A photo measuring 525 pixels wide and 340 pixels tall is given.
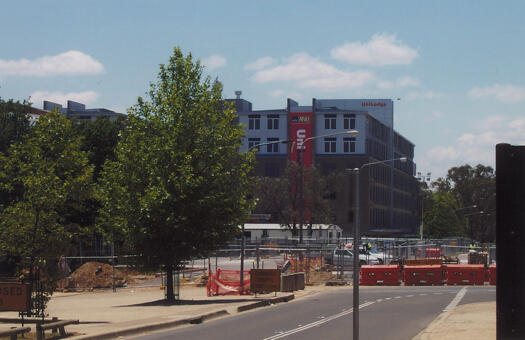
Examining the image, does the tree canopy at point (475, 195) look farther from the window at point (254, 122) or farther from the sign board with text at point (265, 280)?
the sign board with text at point (265, 280)

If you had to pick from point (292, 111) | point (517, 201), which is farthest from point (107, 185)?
point (292, 111)

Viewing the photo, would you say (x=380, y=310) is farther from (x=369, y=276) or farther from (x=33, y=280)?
(x=369, y=276)

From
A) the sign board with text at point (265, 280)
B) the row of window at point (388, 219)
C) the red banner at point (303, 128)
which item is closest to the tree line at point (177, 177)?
the sign board with text at point (265, 280)

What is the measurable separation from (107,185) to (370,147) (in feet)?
288

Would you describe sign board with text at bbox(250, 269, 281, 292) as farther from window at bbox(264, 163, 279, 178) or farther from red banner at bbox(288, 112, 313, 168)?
window at bbox(264, 163, 279, 178)

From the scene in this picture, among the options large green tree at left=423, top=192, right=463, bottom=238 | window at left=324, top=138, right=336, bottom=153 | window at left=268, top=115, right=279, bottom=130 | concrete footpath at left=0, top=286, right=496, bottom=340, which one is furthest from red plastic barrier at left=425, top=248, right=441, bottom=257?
large green tree at left=423, top=192, right=463, bottom=238

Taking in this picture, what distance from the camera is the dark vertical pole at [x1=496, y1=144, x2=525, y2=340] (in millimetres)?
2760

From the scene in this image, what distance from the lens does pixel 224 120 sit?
101 feet

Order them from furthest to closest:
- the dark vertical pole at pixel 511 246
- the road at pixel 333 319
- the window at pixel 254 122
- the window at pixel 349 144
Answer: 1. the window at pixel 254 122
2. the window at pixel 349 144
3. the road at pixel 333 319
4. the dark vertical pole at pixel 511 246

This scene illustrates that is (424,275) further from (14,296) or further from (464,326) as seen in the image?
(14,296)

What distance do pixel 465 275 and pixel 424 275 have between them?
91.5 inches

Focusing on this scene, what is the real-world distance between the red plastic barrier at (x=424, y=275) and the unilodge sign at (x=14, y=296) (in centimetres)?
2929

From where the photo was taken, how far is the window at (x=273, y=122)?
11506 centimetres

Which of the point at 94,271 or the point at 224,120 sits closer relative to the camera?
the point at 224,120
